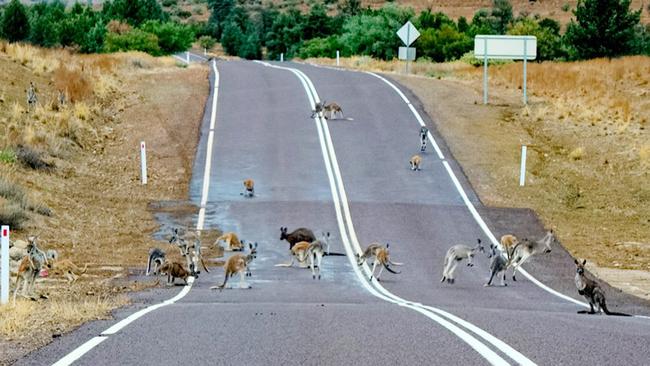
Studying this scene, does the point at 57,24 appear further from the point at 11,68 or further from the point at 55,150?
the point at 55,150

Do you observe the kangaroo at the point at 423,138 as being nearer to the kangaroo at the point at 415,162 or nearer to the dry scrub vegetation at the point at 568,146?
the dry scrub vegetation at the point at 568,146

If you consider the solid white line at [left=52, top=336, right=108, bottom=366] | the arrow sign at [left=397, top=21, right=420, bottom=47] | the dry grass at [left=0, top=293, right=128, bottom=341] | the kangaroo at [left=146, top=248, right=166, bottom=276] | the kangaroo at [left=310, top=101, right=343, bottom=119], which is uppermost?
the arrow sign at [left=397, top=21, right=420, bottom=47]

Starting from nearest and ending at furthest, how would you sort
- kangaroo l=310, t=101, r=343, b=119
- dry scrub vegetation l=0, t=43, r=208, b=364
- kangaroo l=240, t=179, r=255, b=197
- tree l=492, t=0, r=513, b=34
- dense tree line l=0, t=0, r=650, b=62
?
dry scrub vegetation l=0, t=43, r=208, b=364 < kangaroo l=240, t=179, r=255, b=197 < kangaroo l=310, t=101, r=343, b=119 < dense tree line l=0, t=0, r=650, b=62 < tree l=492, t=0, r=513, b=34

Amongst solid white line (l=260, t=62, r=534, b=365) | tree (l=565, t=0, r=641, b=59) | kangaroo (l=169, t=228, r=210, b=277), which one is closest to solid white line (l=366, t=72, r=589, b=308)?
solid white line (l=260, t=62, r=534, b=365)

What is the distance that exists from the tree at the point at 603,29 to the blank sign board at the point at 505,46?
29.9 metres

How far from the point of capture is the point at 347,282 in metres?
19.6

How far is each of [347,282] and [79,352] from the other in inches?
414

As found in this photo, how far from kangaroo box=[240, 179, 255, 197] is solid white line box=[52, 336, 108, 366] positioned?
59.9 ft

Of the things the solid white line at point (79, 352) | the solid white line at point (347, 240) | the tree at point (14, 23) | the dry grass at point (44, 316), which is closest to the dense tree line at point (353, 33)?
the tree at point (14, 23)

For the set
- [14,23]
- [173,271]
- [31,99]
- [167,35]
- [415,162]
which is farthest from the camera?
[167,35]

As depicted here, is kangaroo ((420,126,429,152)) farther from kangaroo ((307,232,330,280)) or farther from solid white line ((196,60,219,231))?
kangaroo ((307,232,330,280))

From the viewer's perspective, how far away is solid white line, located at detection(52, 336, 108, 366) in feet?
29.3

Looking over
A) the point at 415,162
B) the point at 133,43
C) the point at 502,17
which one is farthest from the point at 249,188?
the point at 502,17

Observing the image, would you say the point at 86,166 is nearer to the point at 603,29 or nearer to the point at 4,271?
the point at 4,271
